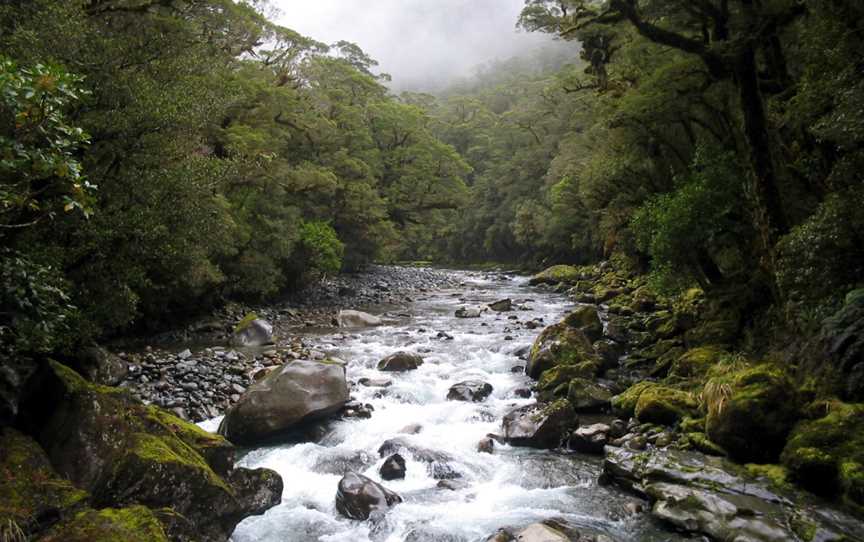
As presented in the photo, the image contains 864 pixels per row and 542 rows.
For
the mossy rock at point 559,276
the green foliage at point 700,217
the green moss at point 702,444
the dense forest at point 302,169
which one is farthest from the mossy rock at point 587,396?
the mossy rock at point 559,276

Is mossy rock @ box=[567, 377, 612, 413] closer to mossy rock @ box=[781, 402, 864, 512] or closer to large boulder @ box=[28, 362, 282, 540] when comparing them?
mossy rock @ box=[781, 402, 864, 512]

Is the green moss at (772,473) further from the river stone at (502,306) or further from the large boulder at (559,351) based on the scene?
the river stone at (502,306)

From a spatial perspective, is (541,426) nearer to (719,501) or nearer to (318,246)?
(719,501)

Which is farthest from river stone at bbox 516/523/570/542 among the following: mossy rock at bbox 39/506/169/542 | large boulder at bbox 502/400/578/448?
mossy rock at bbox 39/506/169/542

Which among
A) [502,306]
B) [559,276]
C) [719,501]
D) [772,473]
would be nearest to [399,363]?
[719,501]

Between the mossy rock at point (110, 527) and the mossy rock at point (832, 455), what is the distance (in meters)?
7.90

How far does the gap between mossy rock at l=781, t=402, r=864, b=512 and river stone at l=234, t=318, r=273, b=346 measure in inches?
558

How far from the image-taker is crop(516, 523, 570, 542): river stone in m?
6.46

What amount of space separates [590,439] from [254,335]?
1150cm

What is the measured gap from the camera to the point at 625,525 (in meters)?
7.06

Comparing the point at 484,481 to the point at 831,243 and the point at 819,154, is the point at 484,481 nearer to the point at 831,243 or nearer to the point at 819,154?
the point at 831,243

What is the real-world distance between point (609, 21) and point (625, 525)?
1068 cm

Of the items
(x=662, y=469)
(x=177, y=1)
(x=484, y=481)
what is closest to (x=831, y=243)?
(x=662, y=469)

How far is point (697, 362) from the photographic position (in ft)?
38.0
